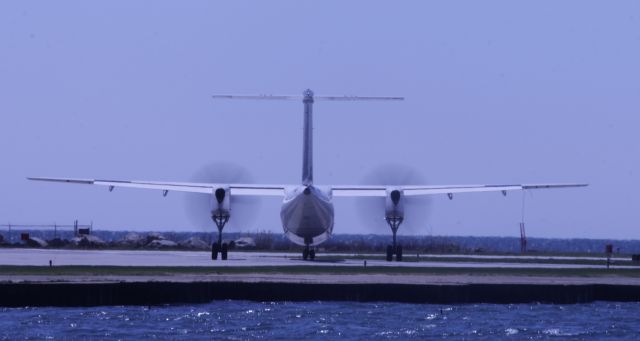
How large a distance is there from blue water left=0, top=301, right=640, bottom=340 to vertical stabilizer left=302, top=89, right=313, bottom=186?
28.8 m

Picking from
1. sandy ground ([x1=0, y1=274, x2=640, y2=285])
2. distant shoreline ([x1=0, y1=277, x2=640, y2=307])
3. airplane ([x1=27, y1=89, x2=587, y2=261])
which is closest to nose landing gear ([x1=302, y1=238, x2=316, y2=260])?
airplane ([x1=27, y1=89, x2=587, y2=261])

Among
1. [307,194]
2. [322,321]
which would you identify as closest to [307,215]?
[307,194]

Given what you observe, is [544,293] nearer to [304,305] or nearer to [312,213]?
[304,305]

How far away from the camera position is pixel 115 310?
131 feet

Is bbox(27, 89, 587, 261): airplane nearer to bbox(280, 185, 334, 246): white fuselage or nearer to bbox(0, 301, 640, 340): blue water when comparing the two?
bbox(280, 185, 334, 246): white fuselage

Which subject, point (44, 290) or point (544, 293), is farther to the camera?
Result: point (544, 293)

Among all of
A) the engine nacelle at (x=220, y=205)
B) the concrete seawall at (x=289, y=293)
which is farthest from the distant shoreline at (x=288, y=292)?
the engine nacelle at (x=220, y=205)

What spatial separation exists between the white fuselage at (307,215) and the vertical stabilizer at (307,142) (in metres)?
1.54

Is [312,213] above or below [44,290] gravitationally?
above

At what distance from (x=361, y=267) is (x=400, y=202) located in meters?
13.2

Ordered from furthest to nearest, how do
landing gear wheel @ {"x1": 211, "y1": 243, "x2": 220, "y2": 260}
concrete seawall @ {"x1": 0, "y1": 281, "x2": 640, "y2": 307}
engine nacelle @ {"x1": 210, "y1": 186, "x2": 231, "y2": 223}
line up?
engine nacelle @ {"x1": 210, "y1": 186, "x2": 231, "y2": 223} < landing gear wheel @ {"x1": 211, "y1": 243, "x2": 220, "y2": 260} < concrete seawall @ {"x1": 0, "y1": 281, "x2": 640, "y2": 307}

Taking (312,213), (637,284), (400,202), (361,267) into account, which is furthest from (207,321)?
(400,202)

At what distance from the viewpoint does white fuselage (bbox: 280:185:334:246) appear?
6519 centimetres

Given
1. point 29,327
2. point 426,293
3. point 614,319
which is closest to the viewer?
point 29,327
